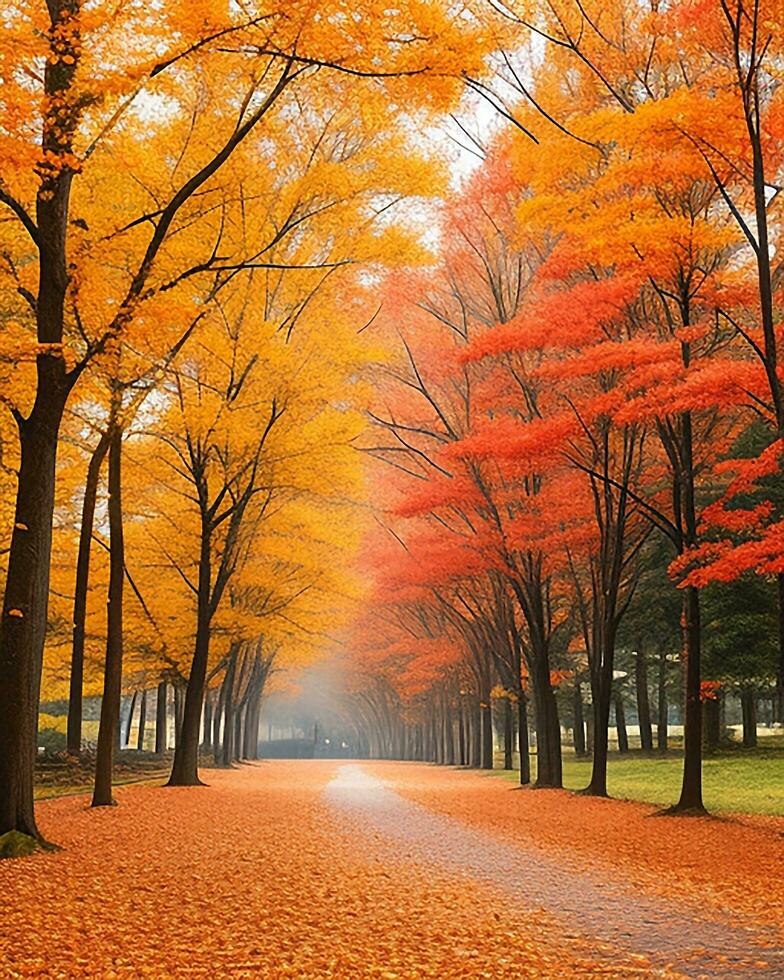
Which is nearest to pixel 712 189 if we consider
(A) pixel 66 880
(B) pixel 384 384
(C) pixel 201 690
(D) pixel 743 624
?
(B) pixel 384 384

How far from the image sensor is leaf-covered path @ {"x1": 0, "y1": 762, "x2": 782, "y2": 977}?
5.47m

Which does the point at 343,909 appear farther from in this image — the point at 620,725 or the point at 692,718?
the point at 620,725

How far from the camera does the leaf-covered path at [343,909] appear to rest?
18.0 feet

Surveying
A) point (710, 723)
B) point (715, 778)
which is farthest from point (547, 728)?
point (710, 723)

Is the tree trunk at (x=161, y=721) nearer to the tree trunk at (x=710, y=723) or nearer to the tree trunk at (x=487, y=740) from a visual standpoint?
the tree trunk at (x=487, y=740)

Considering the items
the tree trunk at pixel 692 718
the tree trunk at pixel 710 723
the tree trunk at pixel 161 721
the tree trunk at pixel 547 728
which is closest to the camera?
the tree trunk at pixel 692 718

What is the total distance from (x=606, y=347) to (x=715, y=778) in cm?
1500

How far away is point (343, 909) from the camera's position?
7.11m

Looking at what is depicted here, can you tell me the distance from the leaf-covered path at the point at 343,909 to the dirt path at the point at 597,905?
2 cm

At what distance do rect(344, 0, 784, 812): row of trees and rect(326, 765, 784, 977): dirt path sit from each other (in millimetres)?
4563

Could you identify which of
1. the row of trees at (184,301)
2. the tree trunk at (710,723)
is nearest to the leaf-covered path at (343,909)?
the row of trees at (184,301)

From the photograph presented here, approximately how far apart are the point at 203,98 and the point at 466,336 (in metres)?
9.04

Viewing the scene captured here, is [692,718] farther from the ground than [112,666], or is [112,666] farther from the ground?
[112,666]

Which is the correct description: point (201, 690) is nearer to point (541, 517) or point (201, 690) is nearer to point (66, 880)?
point (541, 517)
